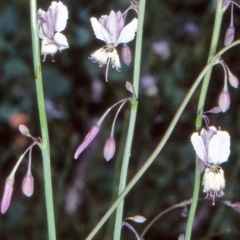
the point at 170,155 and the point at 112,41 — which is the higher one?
the point at 112,41

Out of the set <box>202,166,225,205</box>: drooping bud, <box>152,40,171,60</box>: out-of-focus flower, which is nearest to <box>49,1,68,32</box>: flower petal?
<box>202,166,225,205</box>: drooping bud

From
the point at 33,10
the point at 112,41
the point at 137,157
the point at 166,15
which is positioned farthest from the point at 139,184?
the point at 33,10

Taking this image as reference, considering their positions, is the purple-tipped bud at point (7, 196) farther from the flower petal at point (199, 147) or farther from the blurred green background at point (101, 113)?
the blurred green background at point (101, 113)

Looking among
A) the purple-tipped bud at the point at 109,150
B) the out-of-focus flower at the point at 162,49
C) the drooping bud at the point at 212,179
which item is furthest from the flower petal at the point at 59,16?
the out-of-focus flower at the point at 162,49

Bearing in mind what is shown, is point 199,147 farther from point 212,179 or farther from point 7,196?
point 7,196

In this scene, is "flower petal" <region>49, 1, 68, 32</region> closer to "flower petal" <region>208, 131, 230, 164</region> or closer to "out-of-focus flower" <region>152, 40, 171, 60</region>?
"flower petal" <region>208, 131, 230, 164</region>

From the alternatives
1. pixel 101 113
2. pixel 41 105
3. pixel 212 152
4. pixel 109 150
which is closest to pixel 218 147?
pixel 212 152

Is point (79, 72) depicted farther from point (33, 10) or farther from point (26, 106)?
point (33, 10)
